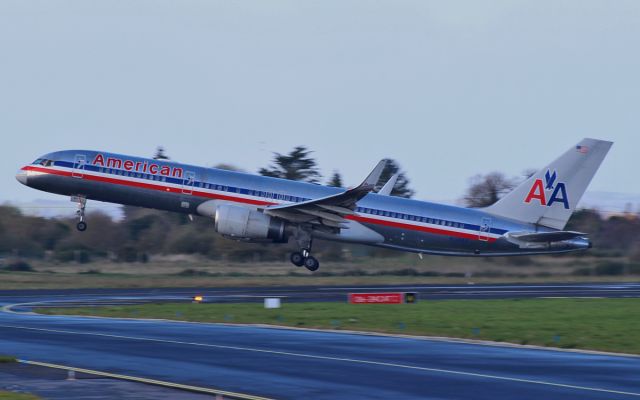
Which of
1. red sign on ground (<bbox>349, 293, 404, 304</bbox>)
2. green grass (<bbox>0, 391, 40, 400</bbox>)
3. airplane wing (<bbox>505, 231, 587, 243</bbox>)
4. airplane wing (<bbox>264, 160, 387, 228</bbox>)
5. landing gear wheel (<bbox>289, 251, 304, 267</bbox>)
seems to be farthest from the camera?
landing gear wheel (<bbox>289, 251, 304, 267</bbox>)

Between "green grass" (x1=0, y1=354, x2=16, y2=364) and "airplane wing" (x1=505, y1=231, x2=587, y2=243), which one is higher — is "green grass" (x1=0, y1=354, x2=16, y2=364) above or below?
below

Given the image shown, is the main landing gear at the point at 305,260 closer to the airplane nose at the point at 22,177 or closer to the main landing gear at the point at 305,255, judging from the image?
the main landing gear at the point at 305,255

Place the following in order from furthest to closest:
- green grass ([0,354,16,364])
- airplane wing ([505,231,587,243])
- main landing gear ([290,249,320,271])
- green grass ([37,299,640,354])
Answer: main landing gear ([290,249,320,271]) → airplane wing ([505,231,587,243]) → green grass ([37,299,640,354]) → green grass ([0,354,16,364])

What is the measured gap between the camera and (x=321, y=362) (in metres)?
17.7

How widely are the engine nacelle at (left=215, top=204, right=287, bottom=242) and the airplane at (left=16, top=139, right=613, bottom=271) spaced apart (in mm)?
38

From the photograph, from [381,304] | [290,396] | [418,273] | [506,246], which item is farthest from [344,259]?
[290,396]

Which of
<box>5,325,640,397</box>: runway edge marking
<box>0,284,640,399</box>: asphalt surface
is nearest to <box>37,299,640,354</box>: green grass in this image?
<box>0,284,640,399</box>: asphalt surface

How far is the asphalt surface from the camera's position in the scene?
48.3 ft

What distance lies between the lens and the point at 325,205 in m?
38.6

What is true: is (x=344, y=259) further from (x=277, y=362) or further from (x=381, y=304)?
(x=277, y=362)

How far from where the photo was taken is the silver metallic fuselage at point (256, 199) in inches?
1540

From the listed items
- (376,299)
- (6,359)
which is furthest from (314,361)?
(376,299)

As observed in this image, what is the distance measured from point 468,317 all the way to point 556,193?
49.7 ft

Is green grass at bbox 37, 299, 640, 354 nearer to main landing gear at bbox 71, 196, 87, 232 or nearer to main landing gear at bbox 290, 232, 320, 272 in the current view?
main landing gear at bbox 290, 232, 320, 272
